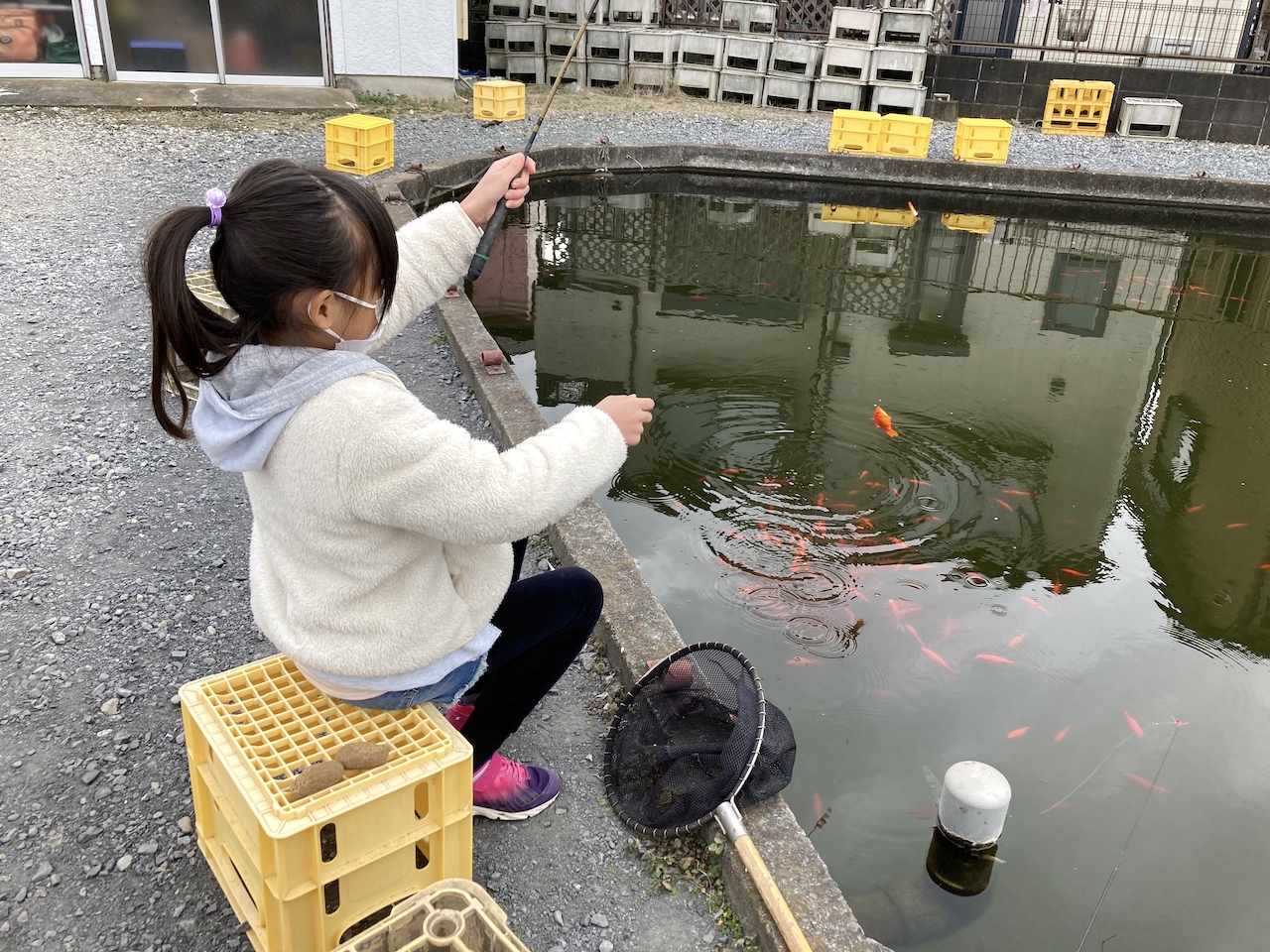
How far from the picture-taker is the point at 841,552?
15.2ft

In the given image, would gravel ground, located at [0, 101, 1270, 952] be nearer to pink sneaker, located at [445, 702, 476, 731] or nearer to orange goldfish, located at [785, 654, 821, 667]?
pink sneaker, located at [445, 702, 476, 731]

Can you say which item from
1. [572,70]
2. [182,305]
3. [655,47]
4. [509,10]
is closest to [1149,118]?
[655,47]

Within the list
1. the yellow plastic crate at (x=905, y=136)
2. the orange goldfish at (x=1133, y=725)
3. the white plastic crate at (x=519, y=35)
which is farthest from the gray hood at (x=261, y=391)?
the white plastic crate at (x=519, y=35)

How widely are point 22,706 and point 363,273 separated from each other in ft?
6.37

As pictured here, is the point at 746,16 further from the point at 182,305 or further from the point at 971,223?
the point at 182,305

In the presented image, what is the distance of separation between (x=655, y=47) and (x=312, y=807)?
51.3ft

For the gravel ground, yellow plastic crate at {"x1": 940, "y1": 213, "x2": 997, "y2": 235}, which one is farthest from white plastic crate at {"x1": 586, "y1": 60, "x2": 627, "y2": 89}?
the gravel ground

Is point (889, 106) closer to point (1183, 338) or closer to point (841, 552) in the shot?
point (1183, 338)

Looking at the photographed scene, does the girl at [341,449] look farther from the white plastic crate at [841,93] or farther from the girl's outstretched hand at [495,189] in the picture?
the white plastic crate at [841,93]

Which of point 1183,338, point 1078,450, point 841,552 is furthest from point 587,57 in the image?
point 841,552

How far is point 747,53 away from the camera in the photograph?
1544 cm

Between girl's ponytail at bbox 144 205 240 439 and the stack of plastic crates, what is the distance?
76cm

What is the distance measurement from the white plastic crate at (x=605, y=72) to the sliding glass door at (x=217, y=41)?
4595mm

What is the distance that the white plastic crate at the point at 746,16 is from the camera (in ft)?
50.5
